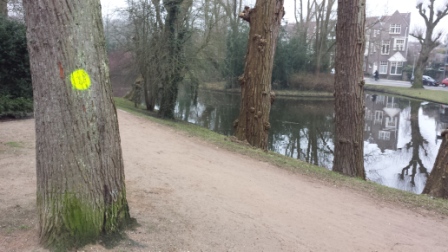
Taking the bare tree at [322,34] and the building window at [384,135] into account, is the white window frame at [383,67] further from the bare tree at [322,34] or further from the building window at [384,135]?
the building window at [384,135]

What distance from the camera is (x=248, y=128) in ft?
38.4

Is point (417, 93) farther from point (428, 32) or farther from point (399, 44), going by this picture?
point (399, 44)

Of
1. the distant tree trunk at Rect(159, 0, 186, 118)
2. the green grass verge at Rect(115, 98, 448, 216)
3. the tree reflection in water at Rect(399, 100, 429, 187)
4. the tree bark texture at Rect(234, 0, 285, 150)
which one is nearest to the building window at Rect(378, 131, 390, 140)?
the tree reflection in water at Rect(399, 100, 429, 187)

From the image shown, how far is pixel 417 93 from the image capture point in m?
47.1

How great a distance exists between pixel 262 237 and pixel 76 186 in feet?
6.71

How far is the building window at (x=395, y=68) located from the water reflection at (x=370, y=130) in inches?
1575

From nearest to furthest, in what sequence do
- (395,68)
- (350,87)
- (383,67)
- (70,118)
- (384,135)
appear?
(70,118)
(350,87)
(384,135)
(395,68)
(383,67)

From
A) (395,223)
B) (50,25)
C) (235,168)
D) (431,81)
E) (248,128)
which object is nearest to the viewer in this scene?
(50,25)

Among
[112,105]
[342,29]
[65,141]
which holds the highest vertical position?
[342,29]

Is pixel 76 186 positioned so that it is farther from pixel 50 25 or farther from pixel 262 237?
pixel 262 237

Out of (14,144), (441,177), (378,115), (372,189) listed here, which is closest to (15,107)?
(14,144)

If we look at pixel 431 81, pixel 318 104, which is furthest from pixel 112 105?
pixel 431 81

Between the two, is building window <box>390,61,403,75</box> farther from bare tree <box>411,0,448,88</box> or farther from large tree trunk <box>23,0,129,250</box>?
large tree trunk <box>23,0,129,250</box>

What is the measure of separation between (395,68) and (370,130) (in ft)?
196
